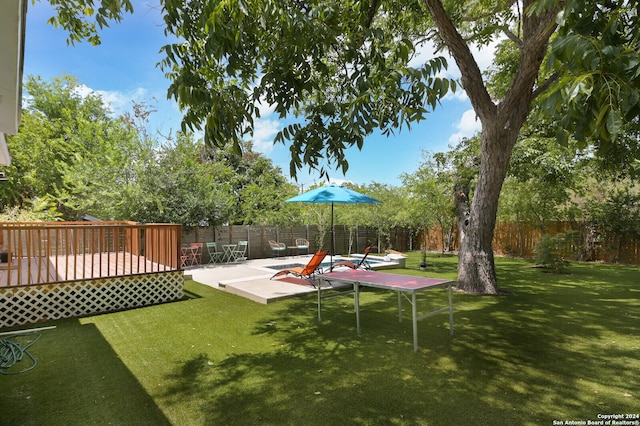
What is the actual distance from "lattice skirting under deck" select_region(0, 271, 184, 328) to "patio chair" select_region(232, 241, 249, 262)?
6357 mm

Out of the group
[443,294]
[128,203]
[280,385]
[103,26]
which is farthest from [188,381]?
[128,203]

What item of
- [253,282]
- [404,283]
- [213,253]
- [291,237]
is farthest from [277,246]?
[404,283]

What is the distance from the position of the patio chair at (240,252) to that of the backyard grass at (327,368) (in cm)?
731

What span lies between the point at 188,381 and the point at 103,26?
517 cm

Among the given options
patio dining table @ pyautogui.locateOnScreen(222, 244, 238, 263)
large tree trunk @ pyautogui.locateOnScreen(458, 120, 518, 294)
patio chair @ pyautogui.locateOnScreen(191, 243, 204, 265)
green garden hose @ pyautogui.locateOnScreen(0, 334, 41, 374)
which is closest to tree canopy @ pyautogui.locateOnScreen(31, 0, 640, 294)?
large tree trunk @ pyautogui.locateOnScreen(458, 120, 518, 294)

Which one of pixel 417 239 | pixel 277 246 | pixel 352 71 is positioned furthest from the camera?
pixel 417 239

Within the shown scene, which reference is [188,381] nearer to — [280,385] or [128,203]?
[280,385]

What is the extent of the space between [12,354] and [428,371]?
185 inches

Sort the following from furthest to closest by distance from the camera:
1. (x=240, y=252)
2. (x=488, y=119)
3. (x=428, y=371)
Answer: (x=240, y=252) → (x=488, y=119) → (x=428, y=371)

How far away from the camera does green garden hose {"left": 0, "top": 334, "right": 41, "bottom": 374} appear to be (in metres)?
3.71

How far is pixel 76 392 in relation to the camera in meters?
3.19

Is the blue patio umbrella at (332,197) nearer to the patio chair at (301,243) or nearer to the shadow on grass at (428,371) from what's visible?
the shadow on grass at (428,371)

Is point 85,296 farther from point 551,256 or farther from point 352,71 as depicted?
point 551,256

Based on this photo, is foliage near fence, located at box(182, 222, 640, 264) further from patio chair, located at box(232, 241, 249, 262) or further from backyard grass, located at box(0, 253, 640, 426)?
backyard grass, located at box(0, 253, 640, 426)
